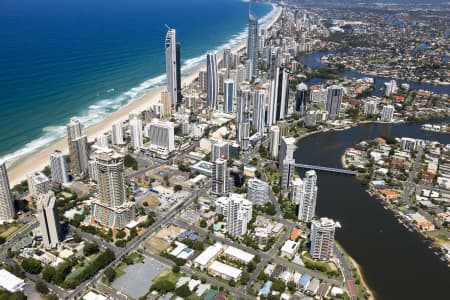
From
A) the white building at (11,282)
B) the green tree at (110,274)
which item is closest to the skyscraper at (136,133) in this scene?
the green tree at (110,274)

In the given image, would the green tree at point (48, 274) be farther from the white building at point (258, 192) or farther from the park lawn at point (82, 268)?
the white building at point (258, 192)

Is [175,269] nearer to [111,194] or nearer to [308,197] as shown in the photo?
[111,194]

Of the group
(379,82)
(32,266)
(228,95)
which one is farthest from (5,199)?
(379,82)

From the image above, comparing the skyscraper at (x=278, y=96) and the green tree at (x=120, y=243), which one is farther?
the skyscraper at (x=278, y=96)

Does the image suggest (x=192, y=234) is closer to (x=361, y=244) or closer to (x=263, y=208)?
(x=263, y=208)

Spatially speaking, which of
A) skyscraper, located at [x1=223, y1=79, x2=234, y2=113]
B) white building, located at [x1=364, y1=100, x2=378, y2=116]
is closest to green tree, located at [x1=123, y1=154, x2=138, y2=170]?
skyscraper, located at [x1=223, y1=79, x2=234, y2=113]

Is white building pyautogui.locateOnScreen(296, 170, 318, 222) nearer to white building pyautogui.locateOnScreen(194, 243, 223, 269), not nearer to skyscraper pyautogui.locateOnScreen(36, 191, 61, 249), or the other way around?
white building pyautogui.locateOnScreen(194, 243, 223, 269)
